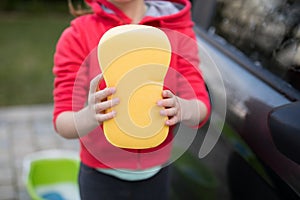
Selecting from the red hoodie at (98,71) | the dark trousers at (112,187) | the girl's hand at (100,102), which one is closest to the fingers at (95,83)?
the girl's hand at (100,102)

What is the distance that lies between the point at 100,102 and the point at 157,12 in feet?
1.68

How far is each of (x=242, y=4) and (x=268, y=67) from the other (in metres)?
0.38

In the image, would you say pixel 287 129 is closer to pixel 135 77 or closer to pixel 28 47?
pixel 135 77

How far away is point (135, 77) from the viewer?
1088 millimetres

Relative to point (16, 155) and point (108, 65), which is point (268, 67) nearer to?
point (108, 65)

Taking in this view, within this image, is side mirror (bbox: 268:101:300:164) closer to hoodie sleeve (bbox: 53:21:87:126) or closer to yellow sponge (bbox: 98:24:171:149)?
yellow sponge (bbox: 98:24:171:149)

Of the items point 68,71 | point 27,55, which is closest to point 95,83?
point 68,71

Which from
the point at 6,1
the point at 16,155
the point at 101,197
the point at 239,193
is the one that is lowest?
the point at 6,1

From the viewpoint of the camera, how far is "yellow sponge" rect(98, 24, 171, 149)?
108 cm

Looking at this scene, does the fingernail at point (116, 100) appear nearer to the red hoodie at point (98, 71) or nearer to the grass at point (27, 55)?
the red hoodie at point (98, 71)

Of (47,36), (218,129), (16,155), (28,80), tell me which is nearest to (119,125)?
(218,129)

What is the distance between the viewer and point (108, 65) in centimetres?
109

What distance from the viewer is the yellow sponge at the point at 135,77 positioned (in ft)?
3.54

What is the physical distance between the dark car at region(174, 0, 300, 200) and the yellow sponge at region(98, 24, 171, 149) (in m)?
0.24
